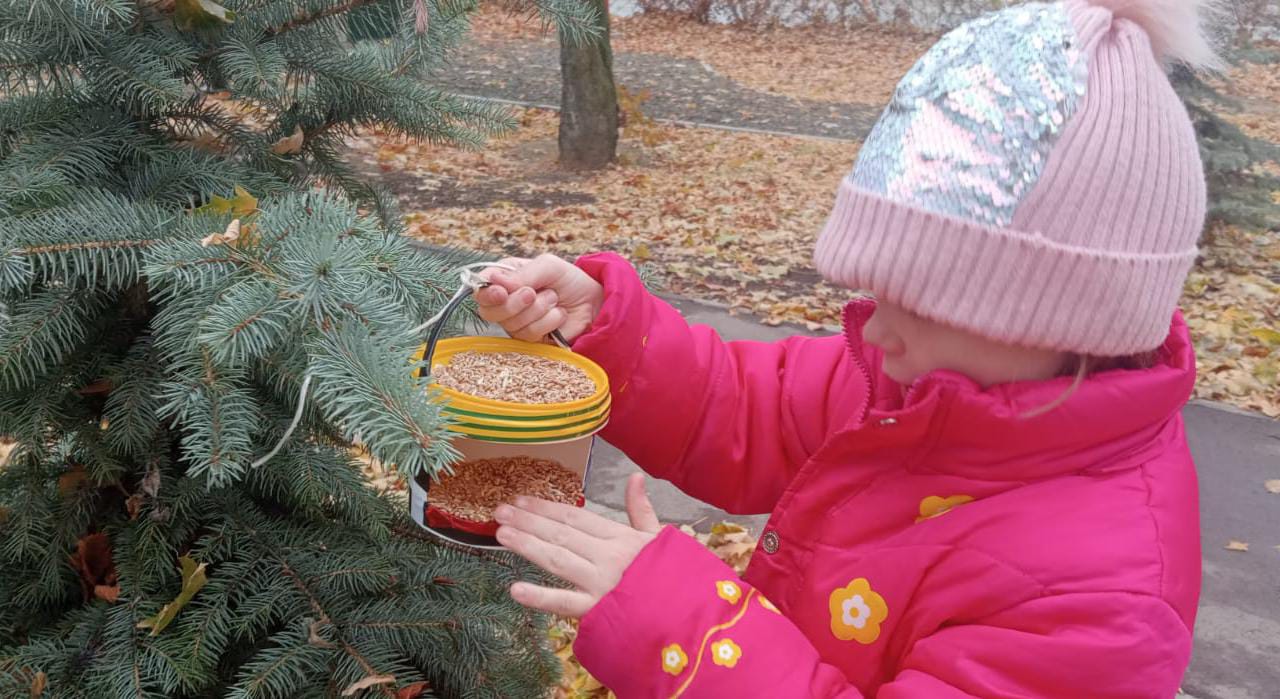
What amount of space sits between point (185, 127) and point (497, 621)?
37.3 inches

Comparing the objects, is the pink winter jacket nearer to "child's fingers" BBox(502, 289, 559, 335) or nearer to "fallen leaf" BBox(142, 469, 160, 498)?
"child's fingers" BBox(502, 289, 559, 335)

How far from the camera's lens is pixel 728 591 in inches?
58.9

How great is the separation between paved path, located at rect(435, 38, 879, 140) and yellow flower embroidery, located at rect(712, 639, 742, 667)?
10047 mm

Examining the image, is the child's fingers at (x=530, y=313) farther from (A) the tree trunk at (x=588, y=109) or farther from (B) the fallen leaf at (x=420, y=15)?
(A) the tree trunk at (x=588, y=109)

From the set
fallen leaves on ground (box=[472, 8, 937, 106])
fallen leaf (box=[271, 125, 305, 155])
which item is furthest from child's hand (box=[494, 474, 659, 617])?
fallen leaves on ground (box=[472, 8, 937, 106])

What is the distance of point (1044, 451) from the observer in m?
1.51

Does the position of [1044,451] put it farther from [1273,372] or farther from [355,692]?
[1273,372]

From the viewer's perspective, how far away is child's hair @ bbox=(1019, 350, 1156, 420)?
146 cm

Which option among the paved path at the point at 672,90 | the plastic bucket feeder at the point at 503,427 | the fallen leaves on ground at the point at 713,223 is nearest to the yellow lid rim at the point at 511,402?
the plastic bucket feeder at the point at 503,427

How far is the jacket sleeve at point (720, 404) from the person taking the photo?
76.7 inches

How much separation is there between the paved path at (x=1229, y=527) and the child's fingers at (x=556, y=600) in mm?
2350

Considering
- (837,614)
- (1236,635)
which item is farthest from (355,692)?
(1236,635)

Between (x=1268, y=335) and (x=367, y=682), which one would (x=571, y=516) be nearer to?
(x=367, y=682)

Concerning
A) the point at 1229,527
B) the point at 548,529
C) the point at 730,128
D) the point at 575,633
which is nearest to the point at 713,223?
the point at 730,128
